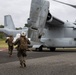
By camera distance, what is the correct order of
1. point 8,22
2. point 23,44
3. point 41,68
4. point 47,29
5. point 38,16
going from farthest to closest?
point 8,22, point 47,29, point 38,16, point 23,44, point 41,68

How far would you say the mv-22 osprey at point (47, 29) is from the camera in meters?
27.6

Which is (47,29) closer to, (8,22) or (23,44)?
(8,22)

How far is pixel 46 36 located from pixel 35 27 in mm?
2860

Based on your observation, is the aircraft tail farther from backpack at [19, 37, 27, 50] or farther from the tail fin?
backpack at [19, 37, 27, 50]

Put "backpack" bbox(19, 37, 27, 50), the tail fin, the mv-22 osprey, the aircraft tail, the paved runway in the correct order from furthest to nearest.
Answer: the tail fin, the mv-22 osprey, the aircraft tail, "backpack" bbox(19, 37, 27, 50), the paved runway

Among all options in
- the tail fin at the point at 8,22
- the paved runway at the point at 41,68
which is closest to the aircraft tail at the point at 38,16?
the tail fin at the point at 8,22

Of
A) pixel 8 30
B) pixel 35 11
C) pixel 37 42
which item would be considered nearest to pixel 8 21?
pixel 8 30

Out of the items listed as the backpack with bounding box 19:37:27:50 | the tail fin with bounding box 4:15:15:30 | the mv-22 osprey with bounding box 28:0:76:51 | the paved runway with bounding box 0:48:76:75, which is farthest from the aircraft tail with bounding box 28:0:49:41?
the backpack with bounding box 19:37:27:50

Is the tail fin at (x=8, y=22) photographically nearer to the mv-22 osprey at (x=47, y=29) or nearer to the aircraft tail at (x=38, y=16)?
the mv-22 osprey at (x=47, y=29)

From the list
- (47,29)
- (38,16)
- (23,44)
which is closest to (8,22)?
(47,29)

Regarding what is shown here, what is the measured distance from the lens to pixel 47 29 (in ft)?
102

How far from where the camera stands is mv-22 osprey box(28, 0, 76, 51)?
27.6m

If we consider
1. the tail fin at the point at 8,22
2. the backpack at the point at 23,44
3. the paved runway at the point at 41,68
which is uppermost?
the tail fin at the point at 8,22

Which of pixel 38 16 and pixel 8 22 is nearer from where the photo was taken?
pixel 38 16
